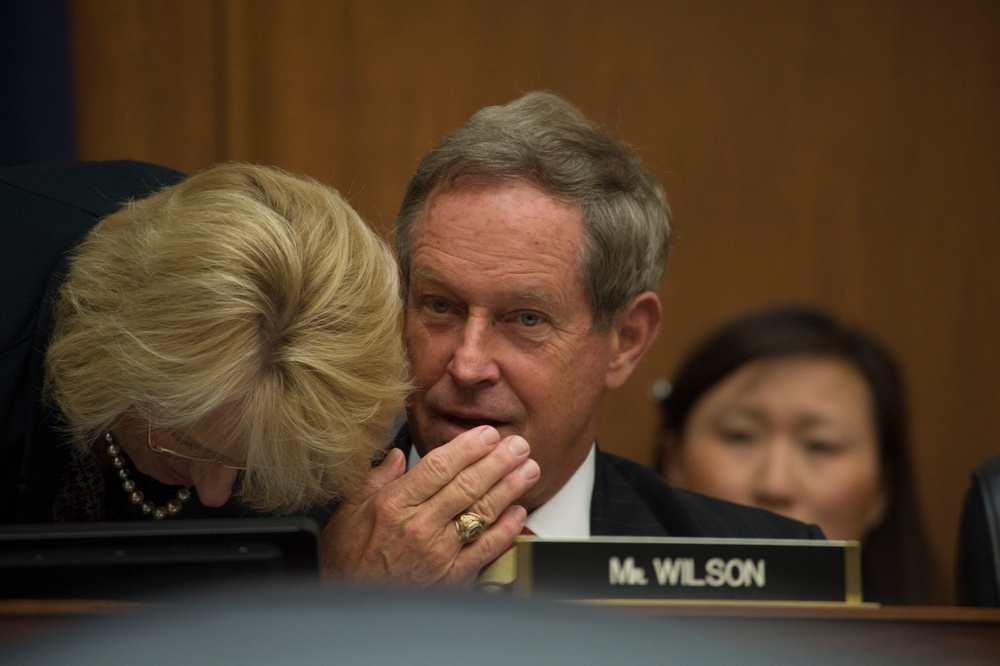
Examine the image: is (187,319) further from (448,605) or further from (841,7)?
(841,7)

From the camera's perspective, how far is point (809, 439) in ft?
9.50

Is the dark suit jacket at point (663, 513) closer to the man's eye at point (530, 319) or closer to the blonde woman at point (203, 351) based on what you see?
the man's eye at point (530, 319)

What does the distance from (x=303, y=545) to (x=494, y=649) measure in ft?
1.80

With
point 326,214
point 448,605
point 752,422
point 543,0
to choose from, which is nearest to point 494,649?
point 448,605

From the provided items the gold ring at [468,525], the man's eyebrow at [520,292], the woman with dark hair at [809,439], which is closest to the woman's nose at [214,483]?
the gold ring at [468,525]

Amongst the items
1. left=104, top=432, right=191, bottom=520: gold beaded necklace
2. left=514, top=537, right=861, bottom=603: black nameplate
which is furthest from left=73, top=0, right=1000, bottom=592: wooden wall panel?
left=514, top=537, right=861, bottom=603: black nameplate

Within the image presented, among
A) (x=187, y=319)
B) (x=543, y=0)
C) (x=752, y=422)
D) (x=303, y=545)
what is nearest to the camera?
(x=303, y=545)

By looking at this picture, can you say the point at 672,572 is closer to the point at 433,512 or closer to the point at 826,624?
the point at 826,624

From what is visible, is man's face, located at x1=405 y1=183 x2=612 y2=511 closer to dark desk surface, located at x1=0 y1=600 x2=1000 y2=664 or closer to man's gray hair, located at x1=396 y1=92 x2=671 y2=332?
man's gray hair, located at x1=396 y1=92 x2=671 y2=332

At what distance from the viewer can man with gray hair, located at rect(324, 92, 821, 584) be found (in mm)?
1725

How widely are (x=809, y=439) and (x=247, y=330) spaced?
5.85ft

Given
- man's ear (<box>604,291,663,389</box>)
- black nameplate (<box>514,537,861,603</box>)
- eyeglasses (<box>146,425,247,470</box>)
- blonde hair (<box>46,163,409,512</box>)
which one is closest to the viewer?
black nameplate (<box>514,537,861,603</box>)

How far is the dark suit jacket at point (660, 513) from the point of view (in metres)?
2.07

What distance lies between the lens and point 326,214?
1592 mm
